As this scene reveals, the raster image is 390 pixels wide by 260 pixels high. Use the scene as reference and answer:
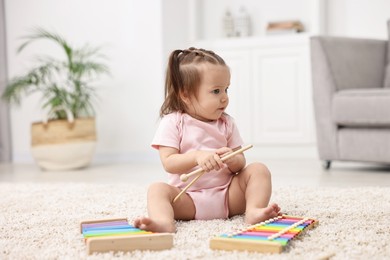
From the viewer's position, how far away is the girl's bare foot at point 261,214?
131 cm

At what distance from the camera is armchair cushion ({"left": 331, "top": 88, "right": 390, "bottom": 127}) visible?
2719 mm

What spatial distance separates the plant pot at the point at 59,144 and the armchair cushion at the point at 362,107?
1.54 metres

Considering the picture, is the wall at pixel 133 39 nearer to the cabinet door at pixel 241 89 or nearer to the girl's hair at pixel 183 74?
the cabinet door at pixel 241 89

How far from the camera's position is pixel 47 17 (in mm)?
4188

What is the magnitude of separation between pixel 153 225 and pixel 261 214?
0.26 m

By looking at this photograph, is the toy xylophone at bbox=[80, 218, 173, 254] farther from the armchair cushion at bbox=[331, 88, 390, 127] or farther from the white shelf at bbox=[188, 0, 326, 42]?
the white shelf at bbox=[188, 0, 326, 42]

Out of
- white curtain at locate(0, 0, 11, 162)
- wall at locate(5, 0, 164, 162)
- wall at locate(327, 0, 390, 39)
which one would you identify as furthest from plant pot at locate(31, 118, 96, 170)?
wall at locate(327, 0, 390, 39)

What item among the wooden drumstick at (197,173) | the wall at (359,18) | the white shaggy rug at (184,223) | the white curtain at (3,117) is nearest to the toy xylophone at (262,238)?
the white shaggy rug at (184,223)

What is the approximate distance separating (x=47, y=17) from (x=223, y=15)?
1337mm

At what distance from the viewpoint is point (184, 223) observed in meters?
1.42

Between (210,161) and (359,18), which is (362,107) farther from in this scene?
(210,161)

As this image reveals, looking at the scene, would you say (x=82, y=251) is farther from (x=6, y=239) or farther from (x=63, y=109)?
(x=63, y=109)

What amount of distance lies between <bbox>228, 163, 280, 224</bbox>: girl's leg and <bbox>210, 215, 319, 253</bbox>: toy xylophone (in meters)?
0.09

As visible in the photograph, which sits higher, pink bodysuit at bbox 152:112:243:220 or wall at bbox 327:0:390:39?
wall at bbox 327:0:390:39
